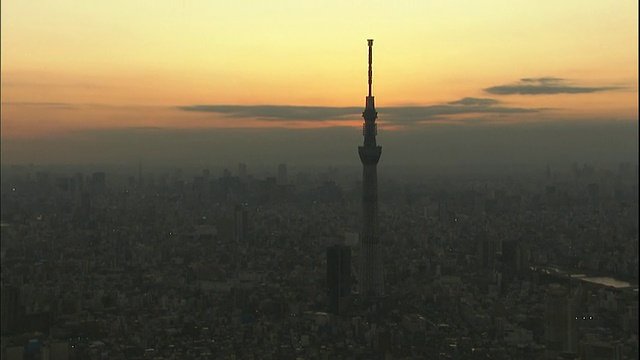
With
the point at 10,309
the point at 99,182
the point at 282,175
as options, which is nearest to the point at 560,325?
the point at 282,175

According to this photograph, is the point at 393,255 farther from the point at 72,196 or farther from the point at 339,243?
the point at 72,196

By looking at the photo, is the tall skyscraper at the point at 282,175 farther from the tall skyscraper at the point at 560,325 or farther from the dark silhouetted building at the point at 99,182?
the tall skyscraper at the point at 560,325

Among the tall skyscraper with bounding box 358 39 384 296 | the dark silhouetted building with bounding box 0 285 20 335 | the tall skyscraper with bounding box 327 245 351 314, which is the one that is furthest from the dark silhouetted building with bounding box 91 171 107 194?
the tall skyscraper with bounding box 358 39 384 296

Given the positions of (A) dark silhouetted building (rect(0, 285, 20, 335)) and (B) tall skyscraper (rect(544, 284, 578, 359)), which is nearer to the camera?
(B) tall skyscraper (rect(544, 284, 578, 359))

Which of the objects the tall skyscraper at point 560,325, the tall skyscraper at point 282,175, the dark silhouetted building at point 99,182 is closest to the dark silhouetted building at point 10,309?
the dark silhouetted building at point 99,182

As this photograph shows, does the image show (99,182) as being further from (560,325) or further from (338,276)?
Answer: (560,325)

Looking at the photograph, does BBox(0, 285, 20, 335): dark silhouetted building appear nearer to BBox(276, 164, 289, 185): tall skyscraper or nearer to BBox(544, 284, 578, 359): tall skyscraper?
BBox(276, 164, 289, 185): tall skyscraper
